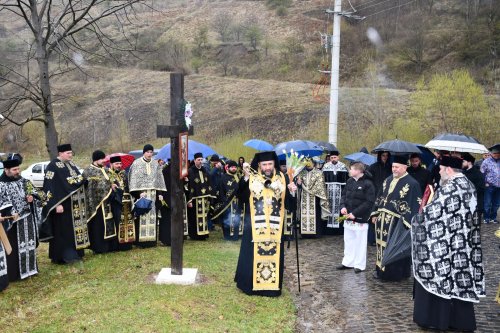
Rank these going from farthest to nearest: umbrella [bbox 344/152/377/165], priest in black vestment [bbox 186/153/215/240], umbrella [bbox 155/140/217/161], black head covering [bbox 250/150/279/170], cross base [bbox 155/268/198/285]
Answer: umbrella [bbox 344/152/377/165], umbrella [bbox 155/140/217/161], priest in black vestment [bbox 186/153/215/240], cross base [bbox 155/268/198/285], black head covering [bbox 250/150/279/170]

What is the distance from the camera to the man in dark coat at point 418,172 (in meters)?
9.99

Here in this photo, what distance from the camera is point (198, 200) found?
11.2 meters

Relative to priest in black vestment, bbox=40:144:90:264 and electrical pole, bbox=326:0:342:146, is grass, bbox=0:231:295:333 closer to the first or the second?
priest in black vestment, bbox=40:144:90:264

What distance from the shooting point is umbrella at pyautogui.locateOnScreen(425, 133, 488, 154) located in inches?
384

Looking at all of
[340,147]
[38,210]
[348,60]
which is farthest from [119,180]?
[348,60]

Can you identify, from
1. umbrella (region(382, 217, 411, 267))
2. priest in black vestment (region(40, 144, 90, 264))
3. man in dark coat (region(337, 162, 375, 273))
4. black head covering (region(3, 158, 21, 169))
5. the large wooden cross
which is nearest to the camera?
umbrella (region(382, 217, 411, 267))

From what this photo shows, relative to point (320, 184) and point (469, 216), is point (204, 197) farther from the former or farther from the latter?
point (469, 216)

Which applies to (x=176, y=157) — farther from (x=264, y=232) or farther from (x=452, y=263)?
(x=452, y=263)

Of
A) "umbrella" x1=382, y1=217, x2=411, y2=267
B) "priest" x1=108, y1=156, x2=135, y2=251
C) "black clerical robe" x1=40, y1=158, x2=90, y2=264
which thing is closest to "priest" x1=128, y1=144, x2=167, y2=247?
"priest" x1=108, y1=156, x2=135, y2=251

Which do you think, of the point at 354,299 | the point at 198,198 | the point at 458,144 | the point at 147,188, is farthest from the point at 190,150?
the point at 354,299

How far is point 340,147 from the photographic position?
2386 cm

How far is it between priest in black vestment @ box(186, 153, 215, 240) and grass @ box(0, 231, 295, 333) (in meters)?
2.14

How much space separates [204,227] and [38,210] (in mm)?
3565

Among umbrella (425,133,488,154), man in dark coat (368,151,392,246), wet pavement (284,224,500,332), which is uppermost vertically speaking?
umbrella (425,133,488,154)
